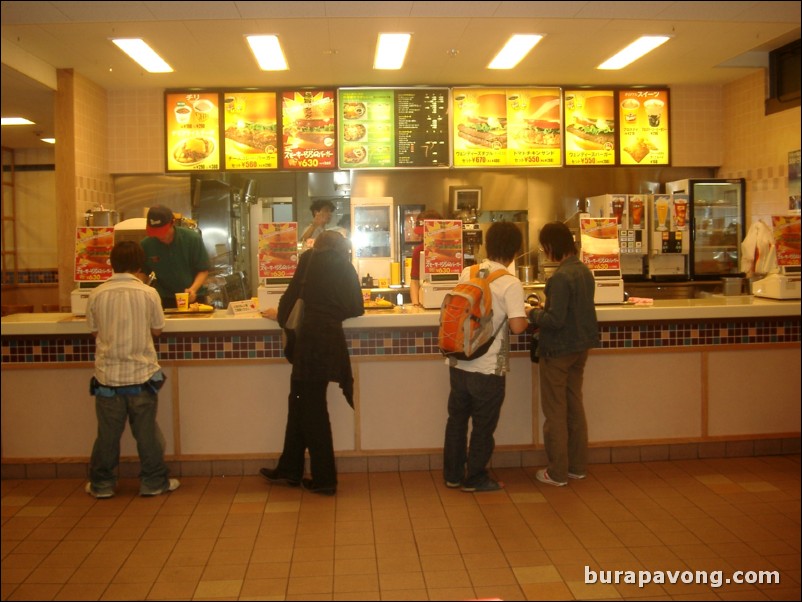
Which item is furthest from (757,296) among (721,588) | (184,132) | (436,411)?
(184,132)

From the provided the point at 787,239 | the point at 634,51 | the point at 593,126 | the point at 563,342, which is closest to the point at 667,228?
the point at 593,126

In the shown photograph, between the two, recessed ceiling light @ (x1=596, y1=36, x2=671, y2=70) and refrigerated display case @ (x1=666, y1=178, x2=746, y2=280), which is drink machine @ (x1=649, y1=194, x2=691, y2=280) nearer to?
refrigerated display case @ (x1=666, y1=178, x2=746, y2=280)

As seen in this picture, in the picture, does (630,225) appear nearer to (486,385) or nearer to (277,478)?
(486,385)

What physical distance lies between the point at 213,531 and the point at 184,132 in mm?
5127

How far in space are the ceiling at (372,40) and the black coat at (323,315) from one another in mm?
2188

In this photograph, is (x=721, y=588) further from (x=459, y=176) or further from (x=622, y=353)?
(x=459, y=176)

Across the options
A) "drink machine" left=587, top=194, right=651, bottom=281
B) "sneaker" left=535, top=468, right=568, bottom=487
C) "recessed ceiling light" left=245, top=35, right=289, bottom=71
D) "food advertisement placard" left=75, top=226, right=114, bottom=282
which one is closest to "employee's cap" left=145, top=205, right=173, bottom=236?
"food advertisement placard" left=75, top=226, right=114, bottom=282

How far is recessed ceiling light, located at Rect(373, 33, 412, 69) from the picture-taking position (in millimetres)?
6383

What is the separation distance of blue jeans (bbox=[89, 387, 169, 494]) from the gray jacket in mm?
2382

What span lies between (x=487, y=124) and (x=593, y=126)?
1.19 m

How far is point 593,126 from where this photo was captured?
326 inches

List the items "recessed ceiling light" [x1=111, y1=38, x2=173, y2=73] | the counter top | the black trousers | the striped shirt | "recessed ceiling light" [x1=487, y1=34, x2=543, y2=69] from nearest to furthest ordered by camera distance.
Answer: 1. the striped shirt
2. the black trousers
3. the counter top
4. "recessed ceiling light" [x1=111, y1=38, x2=173, y2=73]
5. "recessed ceiling light" [x1=487, y1=34, x2=543, y2=69]

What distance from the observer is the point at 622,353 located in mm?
5152

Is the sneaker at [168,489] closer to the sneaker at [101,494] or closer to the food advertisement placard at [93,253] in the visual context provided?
the sneaker at [101,494]
